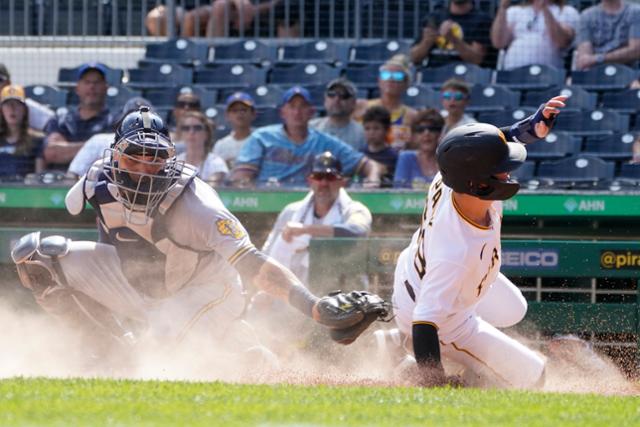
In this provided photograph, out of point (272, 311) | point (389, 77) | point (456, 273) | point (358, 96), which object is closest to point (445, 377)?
point (456, 273)

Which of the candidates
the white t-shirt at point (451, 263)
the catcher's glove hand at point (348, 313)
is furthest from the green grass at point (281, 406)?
the white t-shirt at point (451, 263)

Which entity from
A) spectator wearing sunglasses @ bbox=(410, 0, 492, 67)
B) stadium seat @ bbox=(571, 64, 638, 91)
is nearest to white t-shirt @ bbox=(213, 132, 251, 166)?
spectator wearing sunglasses @ bbox=(410, 0, 492, 67)

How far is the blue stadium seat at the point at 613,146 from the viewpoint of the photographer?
10094mm

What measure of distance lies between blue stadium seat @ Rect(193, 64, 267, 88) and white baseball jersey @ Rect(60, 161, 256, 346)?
5.50 m

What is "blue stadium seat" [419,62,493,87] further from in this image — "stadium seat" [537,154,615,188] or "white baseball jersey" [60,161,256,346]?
"white baseball jersey" [60,161,256,346]

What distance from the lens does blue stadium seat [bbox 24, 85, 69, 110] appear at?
1178 centimetres

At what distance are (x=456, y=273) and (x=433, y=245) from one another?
190mm

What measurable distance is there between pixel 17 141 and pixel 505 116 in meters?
4.26

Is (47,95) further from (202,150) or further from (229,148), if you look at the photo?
(202,150)

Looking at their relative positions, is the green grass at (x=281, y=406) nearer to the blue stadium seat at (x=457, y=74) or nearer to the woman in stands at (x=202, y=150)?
the woman in stands at (x=202, y=150)

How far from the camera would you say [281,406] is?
4.44 m

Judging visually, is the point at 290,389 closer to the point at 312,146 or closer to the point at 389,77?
the point at 312,146

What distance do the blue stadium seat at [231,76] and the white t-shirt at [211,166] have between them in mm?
2200

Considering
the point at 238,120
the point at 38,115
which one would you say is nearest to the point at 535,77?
the point at 238,120
